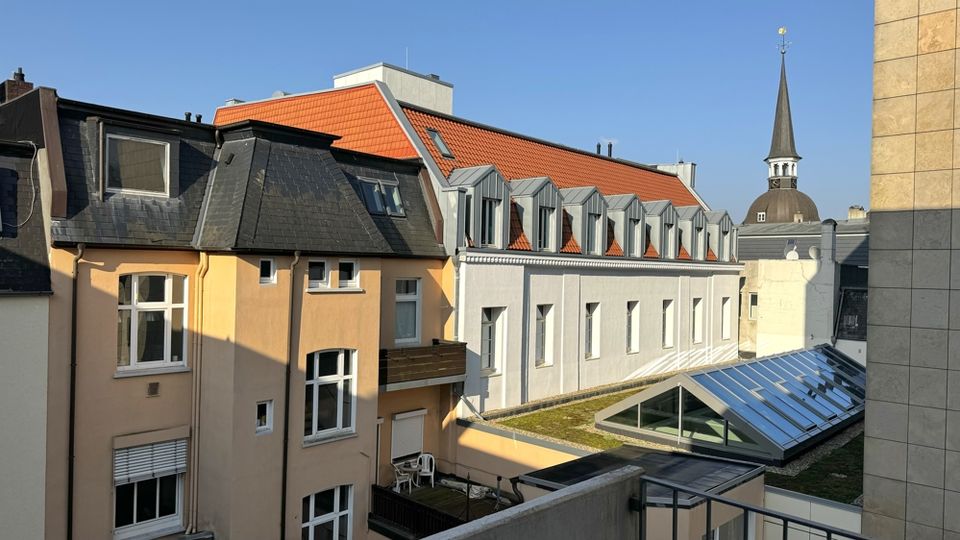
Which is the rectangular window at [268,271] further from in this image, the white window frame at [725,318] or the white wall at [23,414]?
the white window frame at [725,318]

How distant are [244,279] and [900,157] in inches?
439

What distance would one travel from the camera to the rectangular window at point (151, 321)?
1310 centimetres

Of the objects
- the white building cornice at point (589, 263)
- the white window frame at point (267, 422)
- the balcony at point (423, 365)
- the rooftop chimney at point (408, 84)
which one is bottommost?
the white window frame at point (267, 422)

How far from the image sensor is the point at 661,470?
12.6 meters

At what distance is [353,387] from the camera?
15250 mm

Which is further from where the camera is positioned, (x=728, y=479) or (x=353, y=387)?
(x=353, y=387)

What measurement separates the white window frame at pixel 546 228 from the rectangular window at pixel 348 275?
7.93m

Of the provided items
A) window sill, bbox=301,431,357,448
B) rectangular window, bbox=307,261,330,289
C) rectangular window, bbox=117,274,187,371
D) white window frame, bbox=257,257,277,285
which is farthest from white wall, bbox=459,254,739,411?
rectangular window, bbox=117,274,187,371

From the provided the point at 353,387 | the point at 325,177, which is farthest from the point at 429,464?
the point at 325,177

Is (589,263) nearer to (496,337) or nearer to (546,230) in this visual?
(546,230)

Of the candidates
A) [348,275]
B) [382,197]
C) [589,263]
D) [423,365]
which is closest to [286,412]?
[348,275]

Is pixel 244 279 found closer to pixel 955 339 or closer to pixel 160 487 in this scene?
pixel 160 487

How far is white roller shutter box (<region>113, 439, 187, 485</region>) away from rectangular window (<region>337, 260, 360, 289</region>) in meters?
4.52

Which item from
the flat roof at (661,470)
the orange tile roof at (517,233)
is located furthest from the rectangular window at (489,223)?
the flat roof at (661,470)
